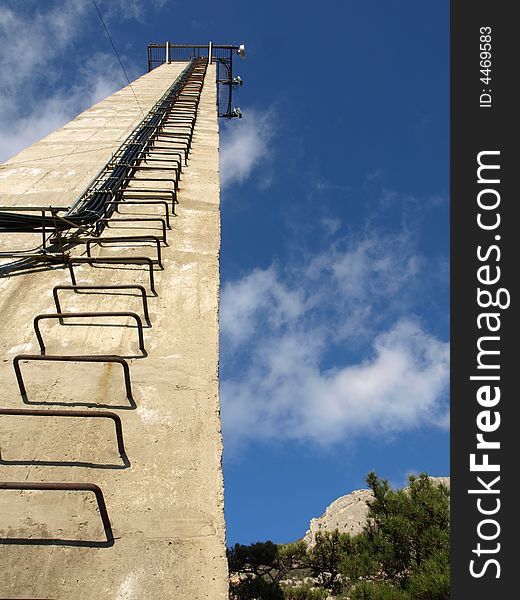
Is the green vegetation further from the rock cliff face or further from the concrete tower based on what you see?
the rock cliff face

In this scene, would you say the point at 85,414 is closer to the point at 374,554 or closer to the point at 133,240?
the point at 133,240

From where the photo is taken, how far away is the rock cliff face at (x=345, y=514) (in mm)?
17953

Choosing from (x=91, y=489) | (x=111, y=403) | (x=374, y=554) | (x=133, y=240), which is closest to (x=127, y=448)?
(x=111, y=403)

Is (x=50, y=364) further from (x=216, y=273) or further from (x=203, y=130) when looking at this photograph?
(x=203, y=130)

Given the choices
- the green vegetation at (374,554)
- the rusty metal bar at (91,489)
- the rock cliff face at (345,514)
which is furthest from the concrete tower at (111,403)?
the rock cliff face at (345,514)

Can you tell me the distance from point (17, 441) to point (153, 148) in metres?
7.94

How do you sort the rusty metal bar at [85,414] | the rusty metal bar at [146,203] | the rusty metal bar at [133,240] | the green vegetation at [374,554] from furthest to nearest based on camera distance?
the green vegetation at [374,554], the rusty metal bar at [146,203], the rusty metal bar at [133,240], the rusty metal bar at [85,414]

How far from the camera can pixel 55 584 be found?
2.25m

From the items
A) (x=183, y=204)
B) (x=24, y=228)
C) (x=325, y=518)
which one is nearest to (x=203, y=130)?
(x=183, y=204)

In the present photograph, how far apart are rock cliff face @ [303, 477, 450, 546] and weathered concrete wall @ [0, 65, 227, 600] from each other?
49.1 ft

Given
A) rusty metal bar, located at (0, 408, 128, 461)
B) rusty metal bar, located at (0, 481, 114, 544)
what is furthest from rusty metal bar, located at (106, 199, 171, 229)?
rusty metal bar, located at (0, 481, 114, 544)

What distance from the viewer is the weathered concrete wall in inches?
92.0

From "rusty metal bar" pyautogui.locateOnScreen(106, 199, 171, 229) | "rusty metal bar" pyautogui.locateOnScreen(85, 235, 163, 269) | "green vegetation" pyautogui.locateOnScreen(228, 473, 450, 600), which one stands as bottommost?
"green vegetation" pyautogui.locateOnScreen(228, 473, 450, 600)

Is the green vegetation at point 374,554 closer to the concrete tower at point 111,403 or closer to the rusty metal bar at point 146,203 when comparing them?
the concrete tower at point 111,403
